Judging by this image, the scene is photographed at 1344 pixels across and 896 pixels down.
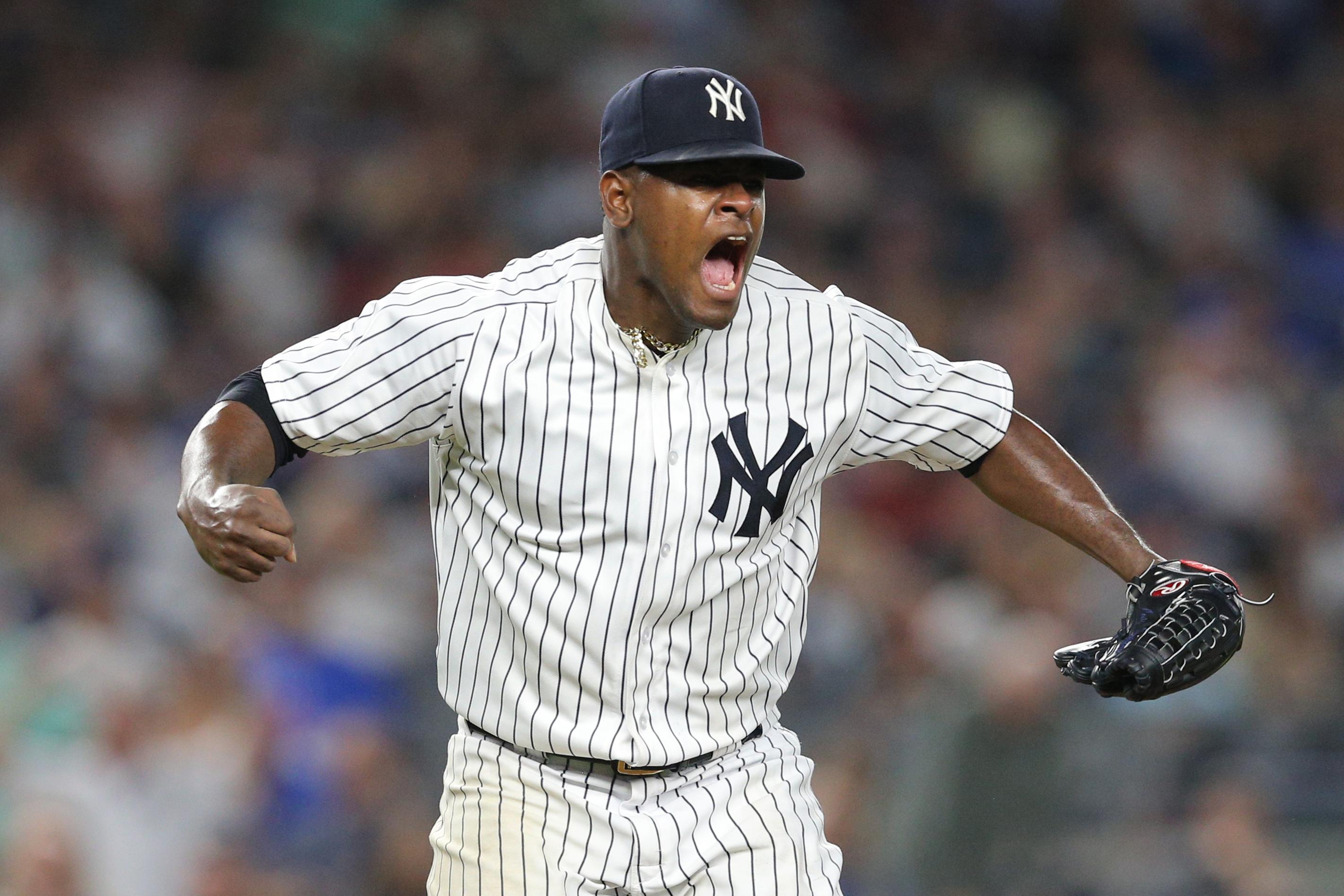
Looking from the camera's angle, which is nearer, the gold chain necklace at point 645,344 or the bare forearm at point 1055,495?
the gold chain necklace at point 645,344

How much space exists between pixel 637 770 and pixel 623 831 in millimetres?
93

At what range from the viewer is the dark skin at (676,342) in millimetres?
2035

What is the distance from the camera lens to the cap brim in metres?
2.28

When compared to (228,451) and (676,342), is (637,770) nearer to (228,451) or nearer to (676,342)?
(676,342)

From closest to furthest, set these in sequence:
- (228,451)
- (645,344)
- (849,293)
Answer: (228,451) < (645,344) < (849,293)

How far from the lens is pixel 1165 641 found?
2.32 meters

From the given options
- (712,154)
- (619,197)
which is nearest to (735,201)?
(712,154)

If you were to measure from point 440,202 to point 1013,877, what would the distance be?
3344 millimetres

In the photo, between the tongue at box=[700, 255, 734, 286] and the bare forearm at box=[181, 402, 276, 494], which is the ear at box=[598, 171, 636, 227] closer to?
the tongue at box=[700, 255, 734, 286]

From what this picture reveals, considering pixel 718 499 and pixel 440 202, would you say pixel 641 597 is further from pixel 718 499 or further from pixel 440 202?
pixel 440 202

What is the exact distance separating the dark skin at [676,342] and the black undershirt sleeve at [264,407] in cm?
1

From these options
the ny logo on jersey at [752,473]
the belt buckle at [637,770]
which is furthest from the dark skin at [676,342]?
the belt buckle at [637,770]

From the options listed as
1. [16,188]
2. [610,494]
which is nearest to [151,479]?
[16,188]

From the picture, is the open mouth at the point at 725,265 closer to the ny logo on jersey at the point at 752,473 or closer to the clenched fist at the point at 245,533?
the ny logo on jersey at the point at 752,473
